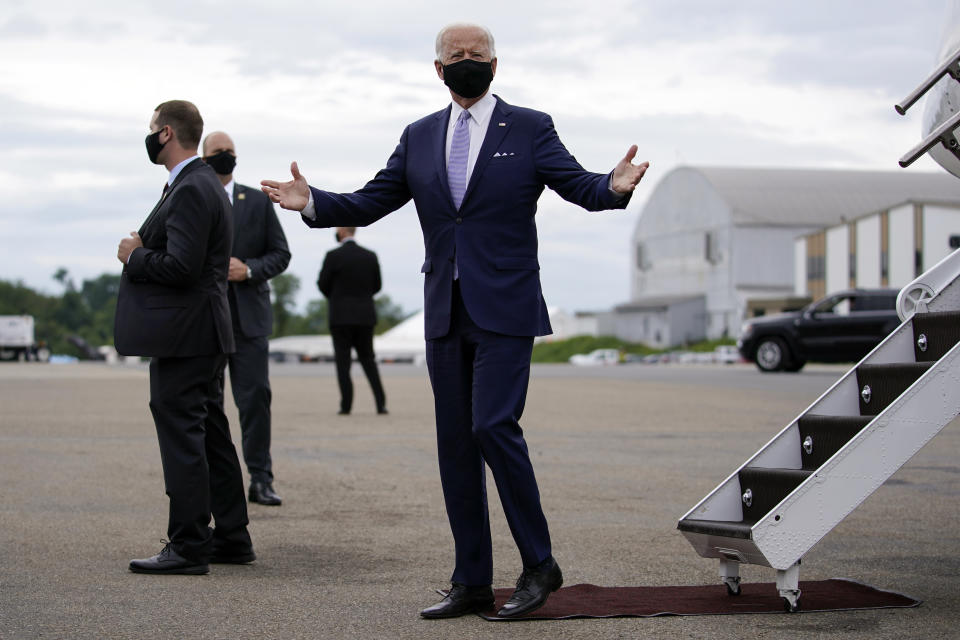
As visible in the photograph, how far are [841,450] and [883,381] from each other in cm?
73

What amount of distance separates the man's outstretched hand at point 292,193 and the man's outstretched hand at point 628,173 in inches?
50.0

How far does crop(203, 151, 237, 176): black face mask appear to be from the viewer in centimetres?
747

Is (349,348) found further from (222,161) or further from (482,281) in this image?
(482,281)

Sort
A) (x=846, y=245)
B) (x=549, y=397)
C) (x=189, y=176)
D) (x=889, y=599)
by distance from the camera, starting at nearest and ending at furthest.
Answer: (x=889, y=599), (x=189, y=176), (x=549, y=397), (x=846, y=245)

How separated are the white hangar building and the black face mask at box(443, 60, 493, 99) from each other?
78102mm

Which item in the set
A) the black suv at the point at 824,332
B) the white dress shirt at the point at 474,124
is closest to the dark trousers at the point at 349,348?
the white dress shirt at the point at 474,124

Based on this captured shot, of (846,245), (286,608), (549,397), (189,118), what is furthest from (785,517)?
(846,245)

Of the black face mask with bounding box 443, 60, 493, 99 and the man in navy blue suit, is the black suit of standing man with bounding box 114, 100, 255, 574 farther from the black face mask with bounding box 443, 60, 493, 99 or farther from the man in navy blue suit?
the black face mask with bounding box 443, 60, 493, 99

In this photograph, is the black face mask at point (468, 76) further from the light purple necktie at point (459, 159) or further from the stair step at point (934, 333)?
the stair step at point (934, 333)

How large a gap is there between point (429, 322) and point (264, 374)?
293cm

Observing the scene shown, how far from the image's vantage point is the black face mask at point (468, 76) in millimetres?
4738

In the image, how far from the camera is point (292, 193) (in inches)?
194

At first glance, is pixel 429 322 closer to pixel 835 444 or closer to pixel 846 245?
pixel 835 444

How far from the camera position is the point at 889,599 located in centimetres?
480
